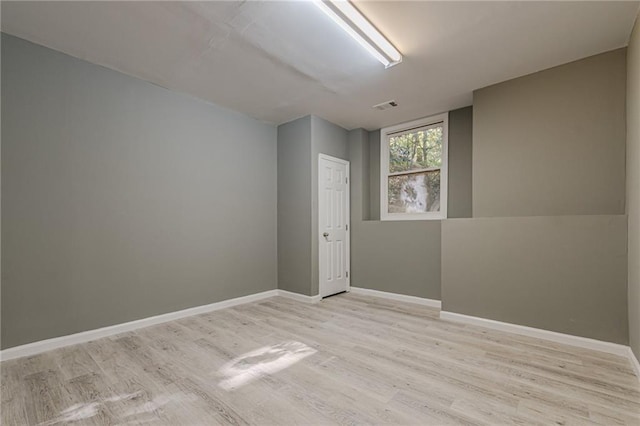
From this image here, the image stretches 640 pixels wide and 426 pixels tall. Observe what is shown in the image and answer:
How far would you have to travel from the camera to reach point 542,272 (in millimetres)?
2926

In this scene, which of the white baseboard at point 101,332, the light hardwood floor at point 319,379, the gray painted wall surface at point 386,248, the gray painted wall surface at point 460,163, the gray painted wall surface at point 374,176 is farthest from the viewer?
the gray painted wall surface at point 374,176

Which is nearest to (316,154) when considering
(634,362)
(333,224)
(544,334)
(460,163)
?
(333,224)

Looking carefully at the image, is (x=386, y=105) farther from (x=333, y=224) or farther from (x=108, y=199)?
(x=108, y=199)

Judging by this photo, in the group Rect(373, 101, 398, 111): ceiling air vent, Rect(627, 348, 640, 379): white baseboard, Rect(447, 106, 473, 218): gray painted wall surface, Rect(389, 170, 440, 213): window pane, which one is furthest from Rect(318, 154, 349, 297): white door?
Rect(627, 348, 640, 379): white baseboard

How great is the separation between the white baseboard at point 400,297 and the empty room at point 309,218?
42mm

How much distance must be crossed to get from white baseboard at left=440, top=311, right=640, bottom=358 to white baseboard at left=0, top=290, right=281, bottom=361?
115 inches

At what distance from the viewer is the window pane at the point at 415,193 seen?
4418 millimetres

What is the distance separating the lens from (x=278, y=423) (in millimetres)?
1670

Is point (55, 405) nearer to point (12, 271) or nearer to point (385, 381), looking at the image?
point (12, 271)

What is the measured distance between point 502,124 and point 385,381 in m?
3.09

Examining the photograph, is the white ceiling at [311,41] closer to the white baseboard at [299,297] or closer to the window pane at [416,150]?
the window pane at [416,150]

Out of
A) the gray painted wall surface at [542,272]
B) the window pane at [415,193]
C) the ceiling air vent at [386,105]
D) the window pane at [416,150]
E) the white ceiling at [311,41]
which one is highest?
the white ceiling at [311,41]

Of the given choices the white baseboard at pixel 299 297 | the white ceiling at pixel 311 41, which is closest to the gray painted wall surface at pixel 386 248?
the white baseboard at pixel 299 297

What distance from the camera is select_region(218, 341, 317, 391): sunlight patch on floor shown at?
2146 millimetres
